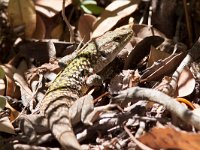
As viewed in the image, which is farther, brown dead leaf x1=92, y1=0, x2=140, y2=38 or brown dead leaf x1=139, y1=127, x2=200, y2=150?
brown dead leaf x1=92, y1=0, x2=140, y2=38

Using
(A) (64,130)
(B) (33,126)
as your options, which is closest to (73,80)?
(B) (33,126)

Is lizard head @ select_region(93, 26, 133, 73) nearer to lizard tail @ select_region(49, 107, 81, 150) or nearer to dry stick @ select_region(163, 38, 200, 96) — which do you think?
dry stick @ select_region(163, 38, 200, 96)

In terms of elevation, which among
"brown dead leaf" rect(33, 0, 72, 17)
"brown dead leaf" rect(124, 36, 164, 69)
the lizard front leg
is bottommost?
the lizard front leg

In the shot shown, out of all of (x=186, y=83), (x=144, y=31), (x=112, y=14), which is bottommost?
(x=186, y=83)

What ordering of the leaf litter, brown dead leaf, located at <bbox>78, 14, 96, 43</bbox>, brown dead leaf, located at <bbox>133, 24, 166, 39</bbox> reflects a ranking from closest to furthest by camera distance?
the leaf litter < brown dead leaf, located at <bbox>133, 24, 166, 39</bbox> < brown dead leaf, located at <bbox>78, 14, 96, 43</bbox>

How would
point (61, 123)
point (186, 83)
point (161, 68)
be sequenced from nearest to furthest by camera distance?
point (61, 123) < point (186, 83) < point (161, 68)

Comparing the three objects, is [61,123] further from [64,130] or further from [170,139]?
[170,139]

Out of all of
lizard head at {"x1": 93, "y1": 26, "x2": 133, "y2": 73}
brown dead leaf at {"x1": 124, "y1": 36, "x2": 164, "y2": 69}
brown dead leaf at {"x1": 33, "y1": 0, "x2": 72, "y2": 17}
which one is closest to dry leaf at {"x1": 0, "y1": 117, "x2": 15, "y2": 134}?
lizard head at {"x1": 93, "y1": 26, "x2": 133, "y2": 73}
